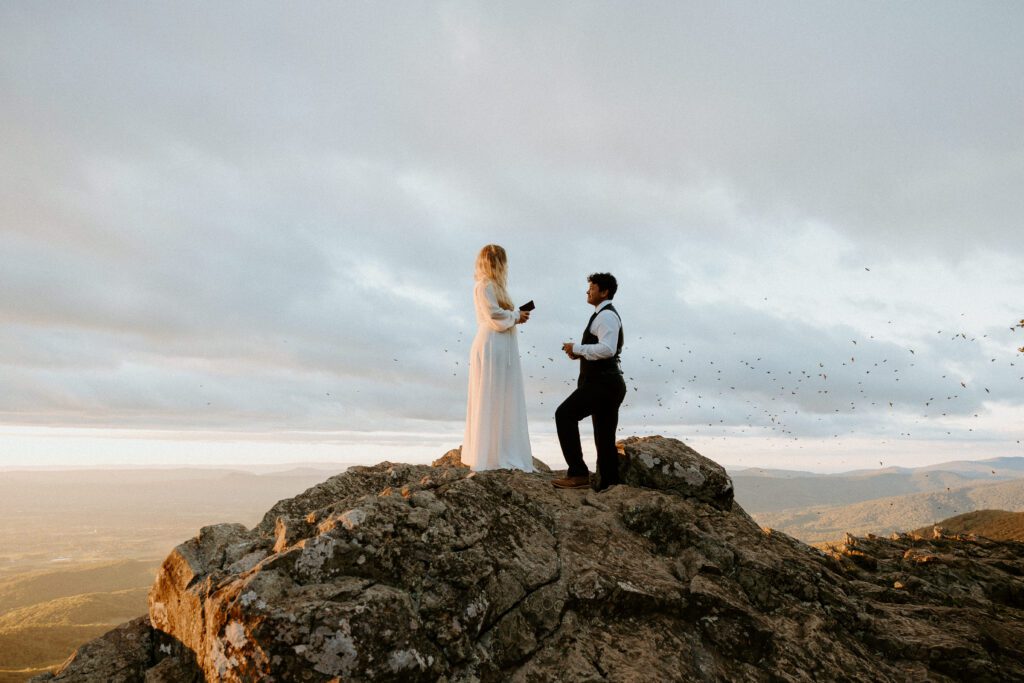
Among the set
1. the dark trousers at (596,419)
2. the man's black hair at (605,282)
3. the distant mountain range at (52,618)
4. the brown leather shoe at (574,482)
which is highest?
the man's black hair at (605,282)

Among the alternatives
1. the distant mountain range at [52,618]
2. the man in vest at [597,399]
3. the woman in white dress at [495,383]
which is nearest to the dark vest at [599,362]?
the man in vest at [597,399]

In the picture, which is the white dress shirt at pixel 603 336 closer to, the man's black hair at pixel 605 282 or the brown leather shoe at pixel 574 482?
the man's black hair at pixel 605 282

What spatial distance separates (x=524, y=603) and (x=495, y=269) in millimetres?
7198

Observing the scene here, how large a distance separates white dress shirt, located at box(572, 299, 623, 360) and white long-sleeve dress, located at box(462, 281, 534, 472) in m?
2.09

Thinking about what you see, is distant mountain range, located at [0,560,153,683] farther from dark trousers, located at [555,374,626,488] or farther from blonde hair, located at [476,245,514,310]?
dark trousers, located at [555,374,626,488]

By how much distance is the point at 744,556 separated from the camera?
8836 mm

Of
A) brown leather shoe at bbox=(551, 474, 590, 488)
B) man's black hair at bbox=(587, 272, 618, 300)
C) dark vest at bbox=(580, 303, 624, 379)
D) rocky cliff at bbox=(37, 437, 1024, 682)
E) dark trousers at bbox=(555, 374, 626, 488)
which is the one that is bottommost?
rocky cliff at bbox=(37, 437, 1024, 682)

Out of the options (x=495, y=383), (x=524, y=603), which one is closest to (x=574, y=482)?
(x=495, y=383)

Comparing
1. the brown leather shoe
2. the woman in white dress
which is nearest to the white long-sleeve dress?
the woman in white dress

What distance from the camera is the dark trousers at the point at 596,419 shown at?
10.4m

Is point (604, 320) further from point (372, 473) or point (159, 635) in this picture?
point (159, 635)

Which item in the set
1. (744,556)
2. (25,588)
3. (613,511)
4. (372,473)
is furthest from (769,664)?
(25,588)

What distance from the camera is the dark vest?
34.2 feet

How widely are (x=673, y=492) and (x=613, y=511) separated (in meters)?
1.79
